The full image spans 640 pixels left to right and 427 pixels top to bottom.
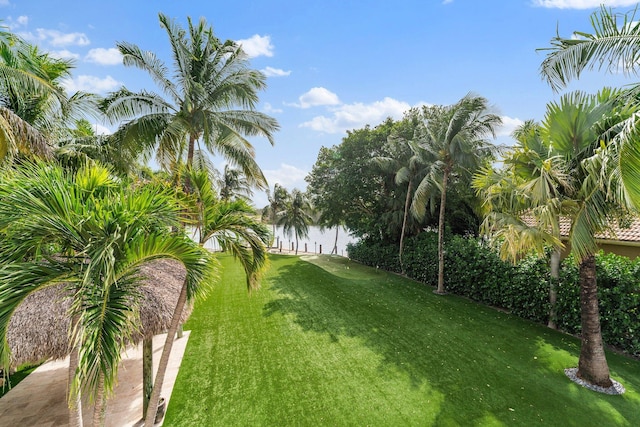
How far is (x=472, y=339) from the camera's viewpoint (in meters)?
8.06

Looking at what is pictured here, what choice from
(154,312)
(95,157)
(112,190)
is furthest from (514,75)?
(95,157)

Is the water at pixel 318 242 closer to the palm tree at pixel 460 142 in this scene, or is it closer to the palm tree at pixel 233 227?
the palm tree at pixel 460 142

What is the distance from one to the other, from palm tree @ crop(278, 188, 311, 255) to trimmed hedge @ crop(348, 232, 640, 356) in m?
18.9

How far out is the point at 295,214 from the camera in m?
32.8

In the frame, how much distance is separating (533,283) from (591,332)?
329 cm

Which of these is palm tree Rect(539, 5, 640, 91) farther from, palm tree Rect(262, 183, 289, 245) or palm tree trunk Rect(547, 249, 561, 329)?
palm tree Rect(262, 183, 289, 245)

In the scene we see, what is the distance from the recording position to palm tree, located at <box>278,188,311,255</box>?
32.8 meters

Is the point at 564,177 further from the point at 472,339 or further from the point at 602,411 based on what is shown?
the point at 472,339

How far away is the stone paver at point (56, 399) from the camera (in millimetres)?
4879

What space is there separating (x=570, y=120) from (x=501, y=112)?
7063 mm

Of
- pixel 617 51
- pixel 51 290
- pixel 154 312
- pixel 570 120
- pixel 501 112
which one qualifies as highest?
pixel 501 112

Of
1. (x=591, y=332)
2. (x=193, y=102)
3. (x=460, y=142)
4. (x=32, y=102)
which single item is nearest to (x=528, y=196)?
(x=591, y=332)

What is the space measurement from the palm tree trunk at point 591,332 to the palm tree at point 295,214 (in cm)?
2749

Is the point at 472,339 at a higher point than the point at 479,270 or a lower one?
lower
